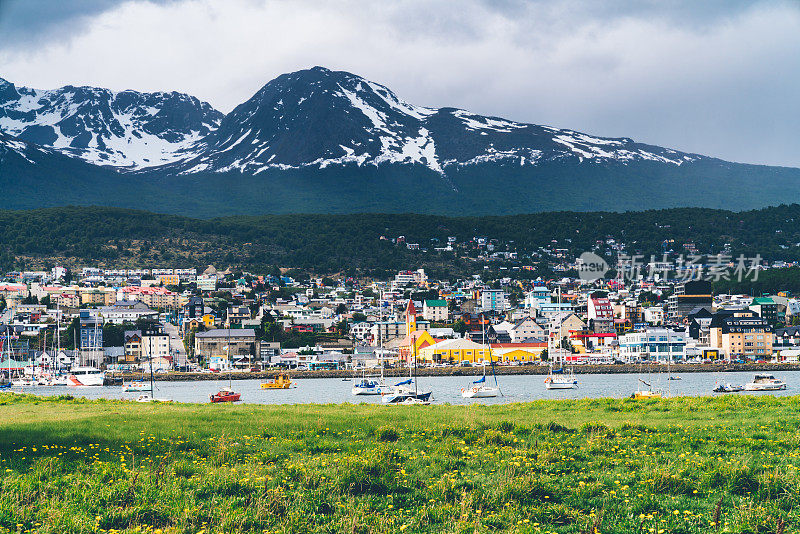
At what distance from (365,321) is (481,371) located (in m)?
43.7

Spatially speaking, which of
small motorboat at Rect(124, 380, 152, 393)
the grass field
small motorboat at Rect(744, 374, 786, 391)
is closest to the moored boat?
small motorboat at Rect(124, 380, 152, 393)

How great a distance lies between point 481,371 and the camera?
91375 millimetres

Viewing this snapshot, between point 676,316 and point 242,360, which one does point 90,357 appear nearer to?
point 242,360

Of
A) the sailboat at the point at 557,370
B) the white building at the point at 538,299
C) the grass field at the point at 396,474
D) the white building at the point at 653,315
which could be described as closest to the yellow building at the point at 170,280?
the white building at the point at 538,299

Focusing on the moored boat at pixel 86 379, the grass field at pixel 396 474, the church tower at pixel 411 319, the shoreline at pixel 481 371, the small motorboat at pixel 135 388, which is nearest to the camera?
the grass field at pixel 396 474

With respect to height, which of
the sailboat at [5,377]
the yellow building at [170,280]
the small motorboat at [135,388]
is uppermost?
the yellow building at [170,280]

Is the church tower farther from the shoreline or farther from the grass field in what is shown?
the grass field

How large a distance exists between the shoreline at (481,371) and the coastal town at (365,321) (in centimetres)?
462

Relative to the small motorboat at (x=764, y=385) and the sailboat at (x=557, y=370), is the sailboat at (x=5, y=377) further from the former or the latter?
the small motorboat at (x=764, y=385)

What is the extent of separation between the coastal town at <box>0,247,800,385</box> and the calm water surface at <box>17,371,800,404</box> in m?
10.5

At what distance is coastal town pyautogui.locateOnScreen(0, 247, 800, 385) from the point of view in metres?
106

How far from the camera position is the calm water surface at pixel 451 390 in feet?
173

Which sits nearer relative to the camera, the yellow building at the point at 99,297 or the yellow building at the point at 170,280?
the yellow building at the point at 99,297

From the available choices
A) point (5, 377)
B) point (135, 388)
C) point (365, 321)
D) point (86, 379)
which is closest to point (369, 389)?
point (135, 388)
